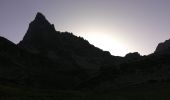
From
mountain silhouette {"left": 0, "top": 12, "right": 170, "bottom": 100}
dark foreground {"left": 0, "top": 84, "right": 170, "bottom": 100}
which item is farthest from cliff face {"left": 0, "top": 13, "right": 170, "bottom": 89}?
dark foreground {"left": 0, "top": 84, "right": 170, "bottom": 100}

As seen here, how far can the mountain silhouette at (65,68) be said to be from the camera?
9750 cm

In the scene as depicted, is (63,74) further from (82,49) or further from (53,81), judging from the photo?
(82,49)

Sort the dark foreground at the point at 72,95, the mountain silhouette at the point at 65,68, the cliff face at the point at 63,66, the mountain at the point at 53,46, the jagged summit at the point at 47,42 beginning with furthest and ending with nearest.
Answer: the jagged summit at the point at 47,42 → the mountain at the point at 53,46 → the cliff face at the point at 63,66 → the mountain silhouette at the point at 65,68 → the dark foreground at the point at 72,95

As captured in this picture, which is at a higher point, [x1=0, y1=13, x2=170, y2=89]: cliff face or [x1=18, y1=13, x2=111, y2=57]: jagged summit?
[x1=18, y1=13, x2=111, y2=57]: jagged summit

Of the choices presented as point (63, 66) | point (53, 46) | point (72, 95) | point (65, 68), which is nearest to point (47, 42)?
point (53, 46)

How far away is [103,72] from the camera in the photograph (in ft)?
390

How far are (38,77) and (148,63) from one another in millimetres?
46041

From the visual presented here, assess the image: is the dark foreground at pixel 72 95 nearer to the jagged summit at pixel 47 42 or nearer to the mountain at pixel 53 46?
the mountain at pixel 53 46

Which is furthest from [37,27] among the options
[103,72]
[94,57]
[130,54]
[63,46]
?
[103,72]

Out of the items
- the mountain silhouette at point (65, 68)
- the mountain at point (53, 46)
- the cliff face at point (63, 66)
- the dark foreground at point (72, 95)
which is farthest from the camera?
the mountain at point (53, 46)

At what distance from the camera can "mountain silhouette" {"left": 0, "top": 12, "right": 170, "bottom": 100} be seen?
97.5 meters

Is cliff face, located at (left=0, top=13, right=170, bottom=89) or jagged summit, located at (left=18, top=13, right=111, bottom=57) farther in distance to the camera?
jagged summit, located at (left=18, top=13, right=111, bottom=57)

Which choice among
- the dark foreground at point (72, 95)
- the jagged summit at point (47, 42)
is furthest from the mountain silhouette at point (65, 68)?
the dark foreground at point (72, 95)

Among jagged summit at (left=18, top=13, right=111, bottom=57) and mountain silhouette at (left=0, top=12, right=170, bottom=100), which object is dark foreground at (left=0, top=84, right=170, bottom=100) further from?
jagged summit at (left=18, top=13, right=111, bottom=57)
